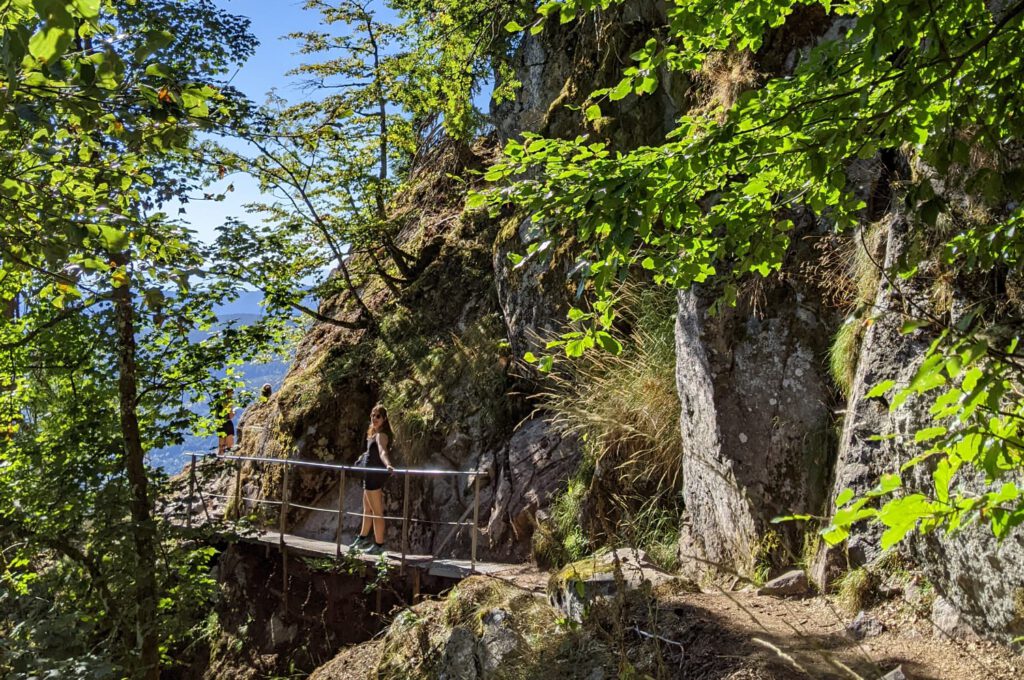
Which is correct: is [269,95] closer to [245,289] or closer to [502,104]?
[502,104]

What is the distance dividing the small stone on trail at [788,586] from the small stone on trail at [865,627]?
0.64 m

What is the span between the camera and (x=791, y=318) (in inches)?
242

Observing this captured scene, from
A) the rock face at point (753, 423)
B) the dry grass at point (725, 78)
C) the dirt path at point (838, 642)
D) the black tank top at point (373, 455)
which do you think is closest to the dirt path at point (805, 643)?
the dirt path at point (838, 642)

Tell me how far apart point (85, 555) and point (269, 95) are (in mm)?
7852

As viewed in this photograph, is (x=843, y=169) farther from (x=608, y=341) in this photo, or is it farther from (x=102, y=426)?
(x=102, y=426)

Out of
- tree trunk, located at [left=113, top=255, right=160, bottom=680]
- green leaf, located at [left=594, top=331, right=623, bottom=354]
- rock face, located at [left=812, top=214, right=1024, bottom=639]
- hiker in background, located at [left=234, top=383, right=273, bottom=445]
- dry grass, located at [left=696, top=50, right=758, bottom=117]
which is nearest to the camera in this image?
green leaf, located at [left=594, top=331, right=623, bottom=354]

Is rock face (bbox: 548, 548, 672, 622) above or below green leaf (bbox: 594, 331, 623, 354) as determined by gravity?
below

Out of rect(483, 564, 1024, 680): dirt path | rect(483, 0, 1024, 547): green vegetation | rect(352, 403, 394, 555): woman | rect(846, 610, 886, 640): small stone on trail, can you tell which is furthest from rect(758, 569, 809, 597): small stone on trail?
rect(352, 403, 394, 555): woman

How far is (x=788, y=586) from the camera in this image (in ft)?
17.3

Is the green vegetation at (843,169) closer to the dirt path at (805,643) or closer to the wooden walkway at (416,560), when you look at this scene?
the dirt path at (805,643)

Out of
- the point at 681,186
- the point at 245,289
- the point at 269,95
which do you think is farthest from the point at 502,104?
the point at 681,186

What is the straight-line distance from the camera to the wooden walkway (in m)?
7.86

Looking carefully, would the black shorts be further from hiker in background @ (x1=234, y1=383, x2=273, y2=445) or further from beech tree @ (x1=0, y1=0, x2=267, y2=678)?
hiker in background @ (x1=234, y1=383, x2=273, y2=445)

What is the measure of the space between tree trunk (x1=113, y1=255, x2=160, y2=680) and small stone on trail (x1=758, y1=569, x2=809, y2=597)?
5.09 meters
